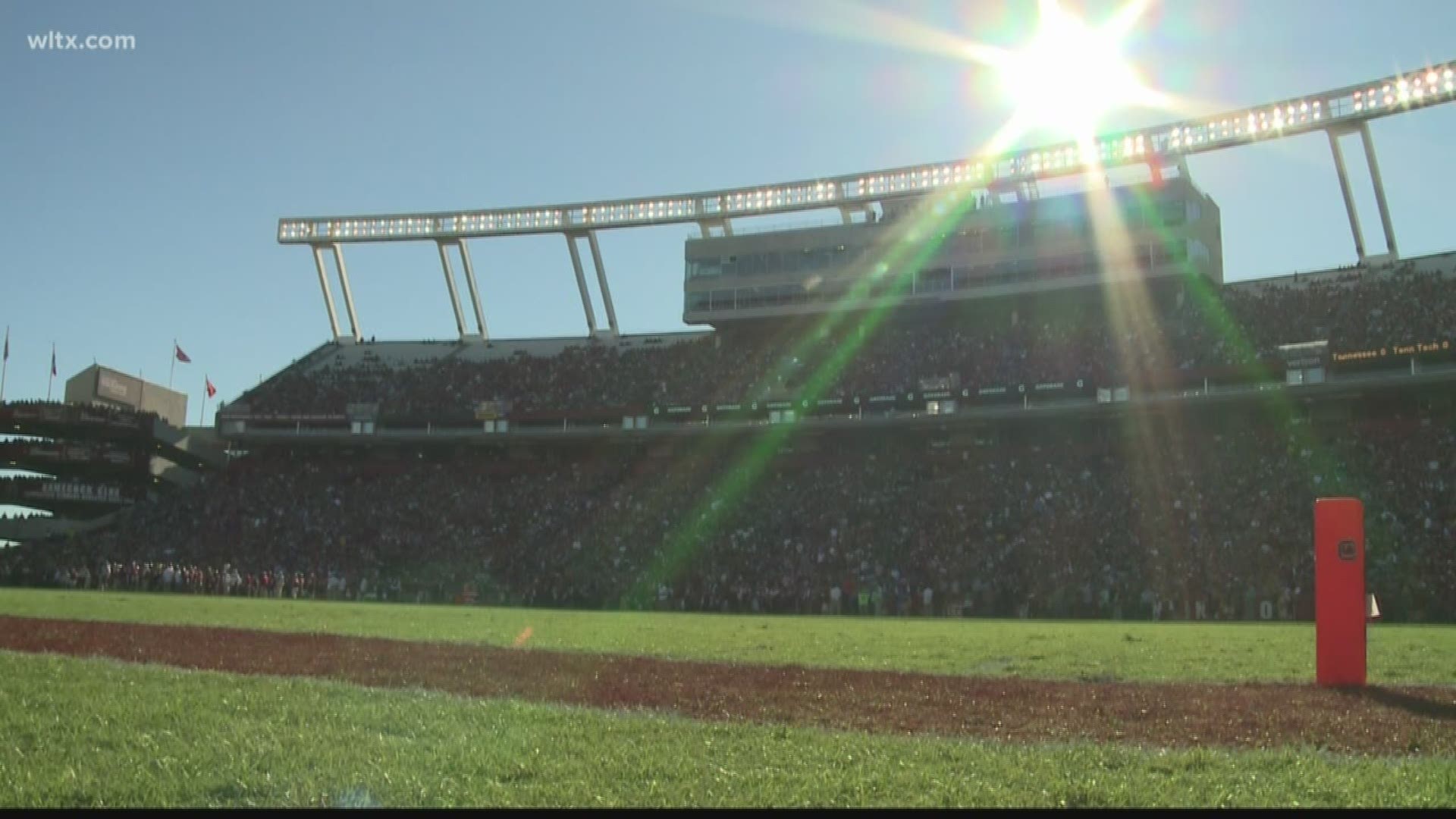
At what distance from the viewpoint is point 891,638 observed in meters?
22.7

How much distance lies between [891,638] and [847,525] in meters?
23.9

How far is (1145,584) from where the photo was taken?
36.7m

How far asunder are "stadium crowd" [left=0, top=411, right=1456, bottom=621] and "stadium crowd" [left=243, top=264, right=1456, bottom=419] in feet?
8.75

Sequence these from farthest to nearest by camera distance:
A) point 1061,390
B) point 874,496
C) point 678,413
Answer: point 678,413
point 1061,390
point 874,496

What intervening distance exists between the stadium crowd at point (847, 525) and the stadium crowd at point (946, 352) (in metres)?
2.67

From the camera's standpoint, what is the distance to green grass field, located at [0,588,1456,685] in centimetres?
1504

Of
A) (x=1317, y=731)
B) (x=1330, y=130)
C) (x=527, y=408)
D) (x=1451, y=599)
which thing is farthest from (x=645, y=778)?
(x=527, y=408)

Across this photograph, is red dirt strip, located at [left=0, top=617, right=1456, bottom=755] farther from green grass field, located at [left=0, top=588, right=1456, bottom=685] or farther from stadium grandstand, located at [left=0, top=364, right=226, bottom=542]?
stadium grandstand, located at [left=0, top=364, right=226, bottom=542]

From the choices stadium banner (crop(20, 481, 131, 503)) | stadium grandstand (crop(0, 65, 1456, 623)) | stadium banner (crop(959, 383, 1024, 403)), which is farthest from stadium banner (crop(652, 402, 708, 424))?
stadium banner (crop(20, 481, 131, 503))

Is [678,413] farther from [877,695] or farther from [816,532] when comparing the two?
[877,695]

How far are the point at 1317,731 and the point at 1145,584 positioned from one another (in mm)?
28814

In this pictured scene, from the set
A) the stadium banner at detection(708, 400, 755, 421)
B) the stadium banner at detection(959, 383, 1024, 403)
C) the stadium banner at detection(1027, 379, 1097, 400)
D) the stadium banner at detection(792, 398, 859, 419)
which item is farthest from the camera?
the stadium banner at detection(708, 400, 755, 421)

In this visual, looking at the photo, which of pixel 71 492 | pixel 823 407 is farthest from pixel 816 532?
pixel 71 492

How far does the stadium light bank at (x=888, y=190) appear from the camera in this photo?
4872cm
